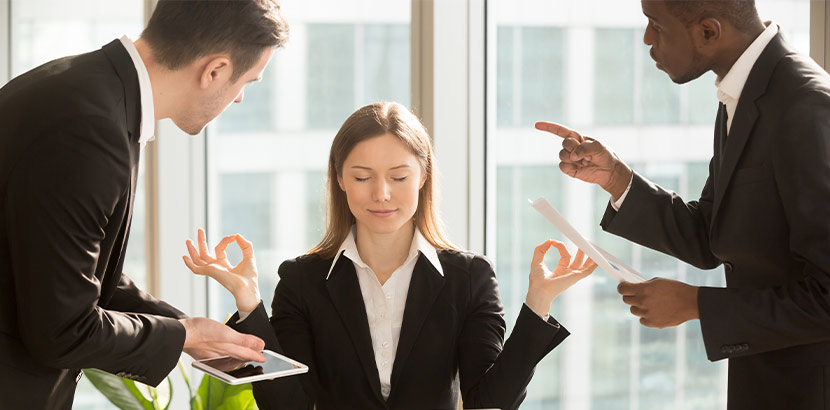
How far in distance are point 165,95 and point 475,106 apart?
4.82 feet

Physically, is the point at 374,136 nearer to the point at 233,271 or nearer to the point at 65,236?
the point at 233,271

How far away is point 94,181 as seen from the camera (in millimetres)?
1350

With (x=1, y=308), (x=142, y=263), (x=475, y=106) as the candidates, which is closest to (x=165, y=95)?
(x=1, y=308)

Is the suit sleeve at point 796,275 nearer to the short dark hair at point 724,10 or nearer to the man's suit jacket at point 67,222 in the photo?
the short dark hair at point 724,10

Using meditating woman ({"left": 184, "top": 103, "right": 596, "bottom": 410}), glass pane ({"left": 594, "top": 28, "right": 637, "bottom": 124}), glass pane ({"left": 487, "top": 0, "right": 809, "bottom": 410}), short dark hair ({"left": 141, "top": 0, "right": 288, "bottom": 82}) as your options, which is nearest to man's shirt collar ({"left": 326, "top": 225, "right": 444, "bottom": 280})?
meditating woman ({"left": 184, "top": 103, "right": 596, "bottom": 410})

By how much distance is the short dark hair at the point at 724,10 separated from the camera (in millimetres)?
1636

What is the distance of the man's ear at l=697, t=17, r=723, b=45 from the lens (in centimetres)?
165

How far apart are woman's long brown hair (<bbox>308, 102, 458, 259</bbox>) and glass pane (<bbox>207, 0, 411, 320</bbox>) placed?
79cm

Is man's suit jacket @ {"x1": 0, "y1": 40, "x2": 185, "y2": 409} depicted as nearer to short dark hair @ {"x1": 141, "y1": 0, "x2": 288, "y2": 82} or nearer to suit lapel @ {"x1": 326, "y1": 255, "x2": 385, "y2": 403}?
short dark hair @ {"x1": 141, "y1": 0, "x2": 288, "y2": 82}

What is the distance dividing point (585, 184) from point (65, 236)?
1.89 m

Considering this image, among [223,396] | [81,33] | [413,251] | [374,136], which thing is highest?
[81,33]

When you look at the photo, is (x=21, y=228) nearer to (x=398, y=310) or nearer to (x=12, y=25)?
(x=398, y=310)

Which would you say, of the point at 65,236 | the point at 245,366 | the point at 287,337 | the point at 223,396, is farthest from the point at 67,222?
the point at 223,396

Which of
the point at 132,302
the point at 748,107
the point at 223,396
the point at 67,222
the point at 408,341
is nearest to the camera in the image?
the point at 67,222
